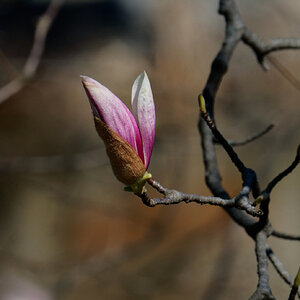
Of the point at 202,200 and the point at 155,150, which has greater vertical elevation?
the point at 202,200

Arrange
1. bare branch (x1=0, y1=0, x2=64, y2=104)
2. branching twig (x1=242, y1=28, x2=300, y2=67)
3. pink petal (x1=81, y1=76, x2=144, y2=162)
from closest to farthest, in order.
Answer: pink petal (x1=81, y1=76, x2=144, y2=162)
branching twig (x1=242, y1=28, x2=300, y2=67)
bare branch (x1=0, y1=0, x2=64, y2=104)

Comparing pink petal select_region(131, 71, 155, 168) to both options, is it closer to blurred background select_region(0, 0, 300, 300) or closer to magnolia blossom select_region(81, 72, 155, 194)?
magnolia blossom select_region(81, 72, 155, 194)

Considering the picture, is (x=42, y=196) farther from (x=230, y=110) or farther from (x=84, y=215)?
(x=230, y=110)

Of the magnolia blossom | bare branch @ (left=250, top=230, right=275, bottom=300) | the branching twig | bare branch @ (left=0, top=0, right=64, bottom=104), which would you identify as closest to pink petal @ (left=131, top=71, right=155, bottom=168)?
the magnolia blossom

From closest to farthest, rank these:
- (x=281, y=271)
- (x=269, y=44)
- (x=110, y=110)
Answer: (x=110, y=110)
(x=281, y=271)
(x=269, y=44)

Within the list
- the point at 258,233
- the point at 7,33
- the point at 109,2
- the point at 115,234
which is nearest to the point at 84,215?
the point at 115,234

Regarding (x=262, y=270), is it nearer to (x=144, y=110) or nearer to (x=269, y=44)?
(x=144, y=110)

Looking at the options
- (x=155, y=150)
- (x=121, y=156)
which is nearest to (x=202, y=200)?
(x=121, y=156)
